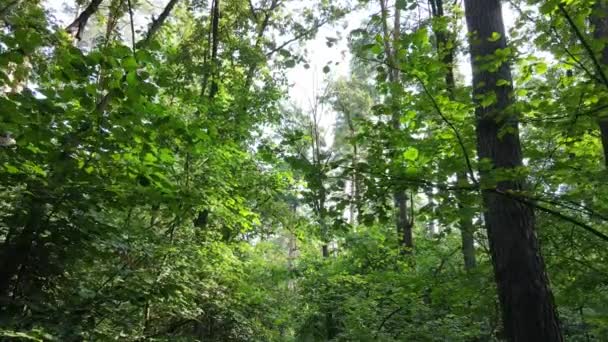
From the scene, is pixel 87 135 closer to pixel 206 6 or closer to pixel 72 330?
pixel 72 330

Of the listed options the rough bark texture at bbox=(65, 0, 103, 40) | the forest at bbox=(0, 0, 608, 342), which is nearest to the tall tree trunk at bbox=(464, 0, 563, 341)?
the forest at bbox=(0, 0, 608, 342)

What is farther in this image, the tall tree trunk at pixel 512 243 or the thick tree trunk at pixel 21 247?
the tall tree trunk at pixel 512 243

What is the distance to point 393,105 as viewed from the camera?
2.77m

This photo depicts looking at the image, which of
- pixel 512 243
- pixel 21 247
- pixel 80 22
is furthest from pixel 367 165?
pixel 80 22

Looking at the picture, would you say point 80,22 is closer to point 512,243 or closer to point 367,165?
point 367,165

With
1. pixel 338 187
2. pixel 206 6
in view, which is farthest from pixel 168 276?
pixel 206 6

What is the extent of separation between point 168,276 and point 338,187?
344cm

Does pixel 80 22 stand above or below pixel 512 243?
above

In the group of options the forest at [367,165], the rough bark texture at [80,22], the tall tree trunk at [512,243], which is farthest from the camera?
the rough bark texture at [80,22]

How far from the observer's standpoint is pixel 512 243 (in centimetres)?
300

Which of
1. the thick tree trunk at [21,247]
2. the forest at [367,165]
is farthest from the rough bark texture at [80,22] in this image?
the thick tree trunk at [21,247]

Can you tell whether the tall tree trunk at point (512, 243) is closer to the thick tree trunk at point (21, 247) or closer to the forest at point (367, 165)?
the forest at point (367, 165)

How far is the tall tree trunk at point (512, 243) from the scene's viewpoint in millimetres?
2818

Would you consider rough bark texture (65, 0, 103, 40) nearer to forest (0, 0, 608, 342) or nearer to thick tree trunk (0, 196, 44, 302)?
forest (0, 0, 608, 342)
